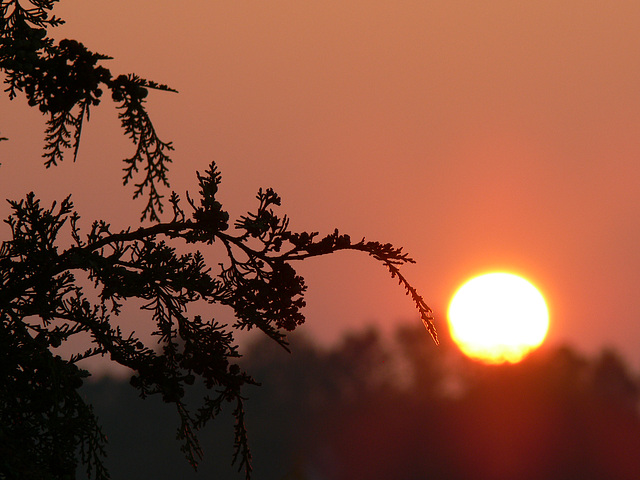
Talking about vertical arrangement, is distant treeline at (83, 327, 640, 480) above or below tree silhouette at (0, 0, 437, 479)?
above

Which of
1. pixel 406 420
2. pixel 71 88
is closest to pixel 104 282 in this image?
pixel 71 88

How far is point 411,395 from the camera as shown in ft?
289

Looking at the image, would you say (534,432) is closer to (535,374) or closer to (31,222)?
(535,374)

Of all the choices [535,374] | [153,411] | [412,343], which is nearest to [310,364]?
[412,343]

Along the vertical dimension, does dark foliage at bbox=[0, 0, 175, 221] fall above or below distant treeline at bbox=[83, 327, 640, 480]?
below

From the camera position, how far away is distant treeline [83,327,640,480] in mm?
74250

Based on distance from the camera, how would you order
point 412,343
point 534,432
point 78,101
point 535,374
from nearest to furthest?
point 78,101, point 534,432, point 535,374, point 412,343

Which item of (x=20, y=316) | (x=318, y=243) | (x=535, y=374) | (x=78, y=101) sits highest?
(x=535, y=374)

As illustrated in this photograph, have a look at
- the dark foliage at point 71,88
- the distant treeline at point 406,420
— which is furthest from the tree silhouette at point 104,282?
the distant treeline at point 406,420

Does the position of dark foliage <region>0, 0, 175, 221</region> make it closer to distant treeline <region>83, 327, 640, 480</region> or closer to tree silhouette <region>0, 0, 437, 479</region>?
tree silhouette <region>0, 0, 437, 479</region>

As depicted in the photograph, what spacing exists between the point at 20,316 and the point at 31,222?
81 centimetres

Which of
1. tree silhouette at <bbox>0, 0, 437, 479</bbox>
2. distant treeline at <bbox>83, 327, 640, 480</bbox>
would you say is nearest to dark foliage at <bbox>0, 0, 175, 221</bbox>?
tree silhouette at <bbox>0, 0, 437, 479</bbox>

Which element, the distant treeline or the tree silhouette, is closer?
the tree silhouette

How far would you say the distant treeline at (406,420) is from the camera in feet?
244
